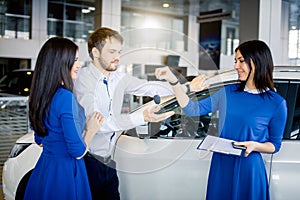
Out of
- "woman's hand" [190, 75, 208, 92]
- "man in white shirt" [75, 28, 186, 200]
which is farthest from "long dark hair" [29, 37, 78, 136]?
"woman's hand" [190, 75, 208, 92]

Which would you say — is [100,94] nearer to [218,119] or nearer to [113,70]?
[113,70]

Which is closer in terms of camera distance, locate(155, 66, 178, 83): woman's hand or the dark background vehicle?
locate(155, 66, 178, 83): woman's hand

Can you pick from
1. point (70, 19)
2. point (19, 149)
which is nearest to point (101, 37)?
point (19, 149)

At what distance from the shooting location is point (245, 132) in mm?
2215

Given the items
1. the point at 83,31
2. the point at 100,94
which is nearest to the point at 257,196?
the point at 100,94

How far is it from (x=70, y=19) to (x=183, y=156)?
1442cm

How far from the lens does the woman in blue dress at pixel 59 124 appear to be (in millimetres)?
1966

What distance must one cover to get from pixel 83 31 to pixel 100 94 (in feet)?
48.8

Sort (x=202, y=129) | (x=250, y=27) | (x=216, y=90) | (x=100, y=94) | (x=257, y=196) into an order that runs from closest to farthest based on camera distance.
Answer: (x=100, y=94) → (x=257, y=196) → (x=216, y=90) → (x=202, y=129) → (x=250, y=27)

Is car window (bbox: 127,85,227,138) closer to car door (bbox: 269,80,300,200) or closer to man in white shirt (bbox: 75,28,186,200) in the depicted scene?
man in white shirt (bbox: 75,28,186,200)

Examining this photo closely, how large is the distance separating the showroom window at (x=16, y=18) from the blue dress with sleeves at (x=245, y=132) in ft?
41.9

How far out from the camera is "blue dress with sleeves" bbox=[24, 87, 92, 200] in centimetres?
195

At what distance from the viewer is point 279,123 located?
2201 mm

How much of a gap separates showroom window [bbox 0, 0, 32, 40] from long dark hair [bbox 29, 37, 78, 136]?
12.6m
